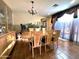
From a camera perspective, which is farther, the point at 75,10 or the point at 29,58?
the point at 75,10

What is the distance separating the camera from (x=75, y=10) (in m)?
5.87

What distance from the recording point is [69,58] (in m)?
3.24

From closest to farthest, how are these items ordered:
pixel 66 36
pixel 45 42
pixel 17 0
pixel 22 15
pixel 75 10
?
1. pixel 45 42
2. pixel 17 0
3. pixel 75 10
4. pixel 66 36
5. pixel 22 15

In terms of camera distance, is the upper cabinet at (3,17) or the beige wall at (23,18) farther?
the beige wall at (23,18)

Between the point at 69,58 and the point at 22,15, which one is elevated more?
the point at 22,15

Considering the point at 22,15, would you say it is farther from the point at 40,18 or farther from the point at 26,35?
the point at 26,35

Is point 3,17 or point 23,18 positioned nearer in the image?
point 3,17

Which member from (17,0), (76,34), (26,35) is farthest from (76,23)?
(17,0)

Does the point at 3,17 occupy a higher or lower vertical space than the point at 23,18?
lower

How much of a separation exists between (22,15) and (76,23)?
514 cm

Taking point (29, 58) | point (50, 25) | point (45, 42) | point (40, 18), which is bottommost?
point (29, 58)

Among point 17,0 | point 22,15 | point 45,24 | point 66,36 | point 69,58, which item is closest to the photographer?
point 69,58

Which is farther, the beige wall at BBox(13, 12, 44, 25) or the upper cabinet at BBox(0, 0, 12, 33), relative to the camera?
the beige wall at BBox(13, 12, 44, 25)

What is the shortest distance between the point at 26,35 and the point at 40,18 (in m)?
5.09
